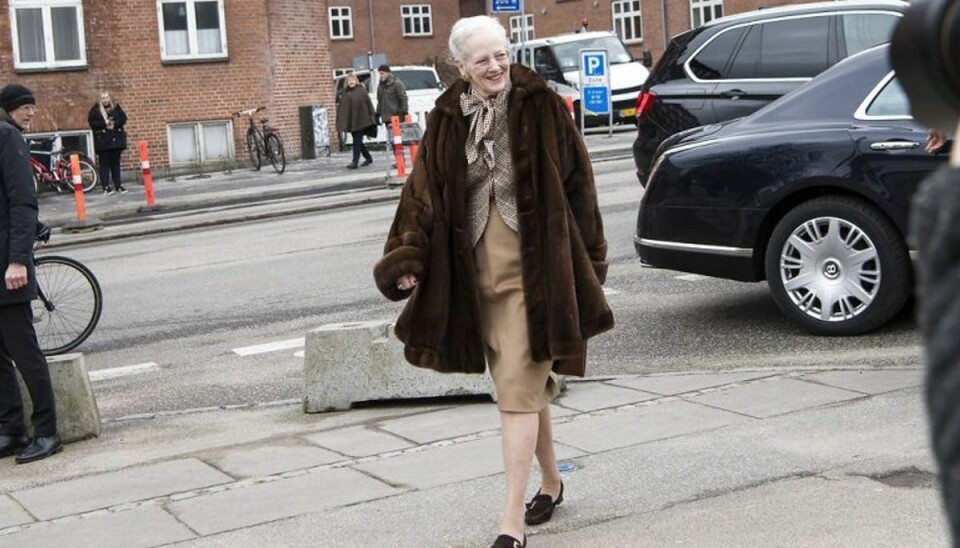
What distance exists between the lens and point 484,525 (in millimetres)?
5332

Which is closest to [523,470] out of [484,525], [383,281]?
[484,525]

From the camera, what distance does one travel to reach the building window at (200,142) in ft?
100

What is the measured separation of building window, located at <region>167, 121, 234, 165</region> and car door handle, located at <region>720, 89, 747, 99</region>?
1934 centimetres

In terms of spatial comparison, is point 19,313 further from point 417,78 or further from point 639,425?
point 417,78

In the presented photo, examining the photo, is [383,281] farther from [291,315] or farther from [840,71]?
[291,315]

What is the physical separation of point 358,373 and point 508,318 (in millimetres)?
2677

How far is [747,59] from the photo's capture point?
1312 cm

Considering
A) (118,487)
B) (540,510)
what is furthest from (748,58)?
(540,510)

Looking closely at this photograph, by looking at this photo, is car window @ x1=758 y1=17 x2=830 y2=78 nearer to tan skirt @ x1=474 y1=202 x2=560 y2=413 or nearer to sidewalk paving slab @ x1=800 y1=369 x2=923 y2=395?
sidewalk paving slab @ x1=800 y1=369 x2=923 y2=395

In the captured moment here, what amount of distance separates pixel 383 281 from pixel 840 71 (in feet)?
15.7

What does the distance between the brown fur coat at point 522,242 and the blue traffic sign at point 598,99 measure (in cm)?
2372

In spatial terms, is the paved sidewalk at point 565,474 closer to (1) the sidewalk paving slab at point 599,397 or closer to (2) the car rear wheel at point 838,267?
(1) the sidewalk paving slab at point 599,397

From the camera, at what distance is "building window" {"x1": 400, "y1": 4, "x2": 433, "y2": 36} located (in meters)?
64.6

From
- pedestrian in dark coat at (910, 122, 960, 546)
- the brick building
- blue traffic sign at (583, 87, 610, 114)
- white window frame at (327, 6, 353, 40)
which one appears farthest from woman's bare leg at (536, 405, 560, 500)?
white window frame at (327, 6, 353, 40)
